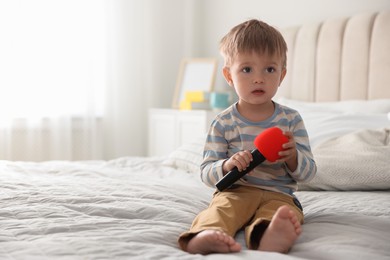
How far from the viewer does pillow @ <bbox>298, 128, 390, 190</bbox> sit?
1753mm

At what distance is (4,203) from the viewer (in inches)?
60.2

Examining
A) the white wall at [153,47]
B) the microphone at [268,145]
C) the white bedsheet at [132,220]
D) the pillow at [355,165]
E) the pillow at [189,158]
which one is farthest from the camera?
the white wall at [153,47]

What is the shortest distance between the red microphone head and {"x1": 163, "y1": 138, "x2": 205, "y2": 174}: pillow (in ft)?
3.55

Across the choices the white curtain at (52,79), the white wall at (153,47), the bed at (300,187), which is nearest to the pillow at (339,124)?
the bed at (300,187)

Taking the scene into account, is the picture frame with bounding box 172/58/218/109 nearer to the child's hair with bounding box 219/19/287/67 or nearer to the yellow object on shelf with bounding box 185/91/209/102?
the yellow object on shelf with bounding box 185/91/209/102

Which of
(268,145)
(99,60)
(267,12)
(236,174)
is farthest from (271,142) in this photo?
(99,60)

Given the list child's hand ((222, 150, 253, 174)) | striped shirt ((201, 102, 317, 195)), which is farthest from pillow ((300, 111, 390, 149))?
child's hand ((222, 150, 253, 174))

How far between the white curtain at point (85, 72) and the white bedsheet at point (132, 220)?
1.69 m

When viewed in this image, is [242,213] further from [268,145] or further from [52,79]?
[52,79]

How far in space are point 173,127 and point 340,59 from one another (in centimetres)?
128

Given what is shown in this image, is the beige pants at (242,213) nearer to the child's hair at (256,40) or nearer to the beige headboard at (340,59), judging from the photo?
the child's hair at (256,40)

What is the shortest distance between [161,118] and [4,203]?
2399 mm

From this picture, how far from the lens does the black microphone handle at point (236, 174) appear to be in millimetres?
1248

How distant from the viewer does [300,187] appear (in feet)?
6.15
